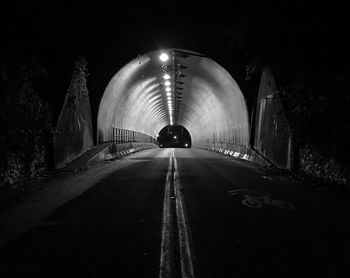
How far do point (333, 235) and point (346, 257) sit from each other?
1000 mm

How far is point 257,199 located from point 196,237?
347 cm

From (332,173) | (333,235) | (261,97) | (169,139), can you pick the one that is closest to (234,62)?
(261,97)

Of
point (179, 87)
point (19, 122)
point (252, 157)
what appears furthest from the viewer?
point (179, 87)

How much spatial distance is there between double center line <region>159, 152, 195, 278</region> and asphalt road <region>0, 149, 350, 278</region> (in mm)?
30

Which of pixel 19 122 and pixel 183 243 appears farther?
pixel 19 122

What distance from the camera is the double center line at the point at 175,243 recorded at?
12.8 feet

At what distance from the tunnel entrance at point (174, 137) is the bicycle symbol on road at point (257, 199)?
80.8 m

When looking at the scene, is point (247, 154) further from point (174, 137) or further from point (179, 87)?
point (174, 137)

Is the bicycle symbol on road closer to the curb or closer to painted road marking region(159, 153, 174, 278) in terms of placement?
painted road marking region(159, 153, 174, 278)

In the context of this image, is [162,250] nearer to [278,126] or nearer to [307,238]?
[307,238]

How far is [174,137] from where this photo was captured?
91.4 m

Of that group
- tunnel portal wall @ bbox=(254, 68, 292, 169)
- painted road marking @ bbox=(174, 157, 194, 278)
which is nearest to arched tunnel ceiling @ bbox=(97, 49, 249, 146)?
tunnel portal wall @ bbox=(254, 68, 292, 169)

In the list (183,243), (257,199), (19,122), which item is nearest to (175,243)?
(183,243)

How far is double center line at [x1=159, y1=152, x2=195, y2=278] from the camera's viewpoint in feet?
12.8
